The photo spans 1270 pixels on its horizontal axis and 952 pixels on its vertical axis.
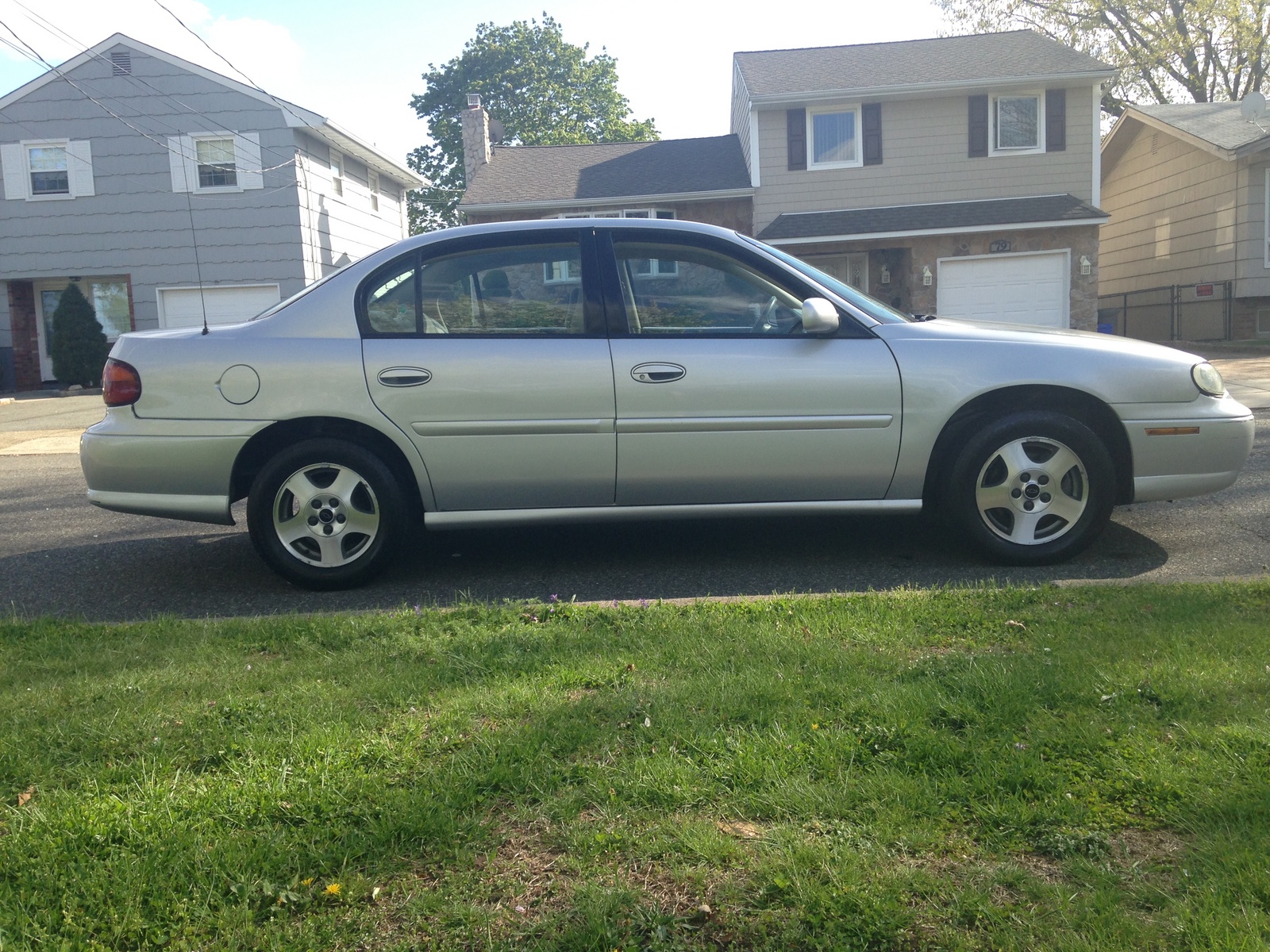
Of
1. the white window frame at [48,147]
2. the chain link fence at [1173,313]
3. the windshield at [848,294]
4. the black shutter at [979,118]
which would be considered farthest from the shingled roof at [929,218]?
the windshield at [848,294]

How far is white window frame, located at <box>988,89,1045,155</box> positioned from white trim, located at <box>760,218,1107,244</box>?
6.76ft

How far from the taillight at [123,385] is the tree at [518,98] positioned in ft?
152

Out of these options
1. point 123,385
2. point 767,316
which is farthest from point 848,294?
point 123,385

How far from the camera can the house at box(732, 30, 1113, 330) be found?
20688mm

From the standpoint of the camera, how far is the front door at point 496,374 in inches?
191

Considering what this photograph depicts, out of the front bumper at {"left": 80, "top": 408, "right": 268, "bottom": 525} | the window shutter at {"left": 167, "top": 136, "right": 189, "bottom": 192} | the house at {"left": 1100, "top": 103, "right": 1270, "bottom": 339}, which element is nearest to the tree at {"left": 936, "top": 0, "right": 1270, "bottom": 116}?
the house at {"left": 1100, "top": 103, "right": 1270, "bottom": 339}

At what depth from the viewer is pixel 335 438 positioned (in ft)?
16.1

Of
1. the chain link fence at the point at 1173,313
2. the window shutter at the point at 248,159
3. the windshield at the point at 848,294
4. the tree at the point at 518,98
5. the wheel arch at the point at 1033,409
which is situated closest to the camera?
the wheel arch at the point at 1033,409

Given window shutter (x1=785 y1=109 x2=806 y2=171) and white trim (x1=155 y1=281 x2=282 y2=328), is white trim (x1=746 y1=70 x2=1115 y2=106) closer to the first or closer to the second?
window shutter (x1=785 y1=109 x2=806 y2=171)

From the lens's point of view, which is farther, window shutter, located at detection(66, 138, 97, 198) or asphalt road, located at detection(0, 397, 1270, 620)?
window shutter, located at detection(66, 138, 97, 198)

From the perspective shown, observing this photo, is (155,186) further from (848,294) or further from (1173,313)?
(1173,313)

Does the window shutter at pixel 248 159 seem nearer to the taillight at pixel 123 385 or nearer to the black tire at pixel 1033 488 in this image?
the taillight at pixel 123 385

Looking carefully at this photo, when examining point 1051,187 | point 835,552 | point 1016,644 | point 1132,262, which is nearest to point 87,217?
point 1051,187

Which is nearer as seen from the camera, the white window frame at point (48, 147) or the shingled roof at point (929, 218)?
the shingled roof at point (929, 218)
